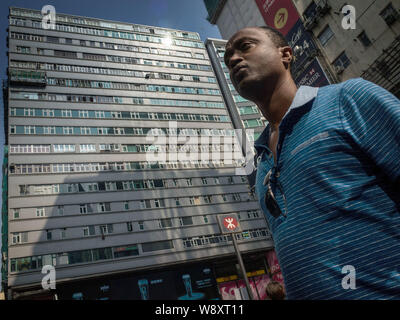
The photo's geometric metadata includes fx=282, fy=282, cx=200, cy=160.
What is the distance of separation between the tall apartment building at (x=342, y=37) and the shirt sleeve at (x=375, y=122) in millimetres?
19030

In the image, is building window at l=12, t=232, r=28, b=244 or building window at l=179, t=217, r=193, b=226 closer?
building window at l=12, t=232, r=28, b=244

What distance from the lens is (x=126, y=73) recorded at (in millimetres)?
42312

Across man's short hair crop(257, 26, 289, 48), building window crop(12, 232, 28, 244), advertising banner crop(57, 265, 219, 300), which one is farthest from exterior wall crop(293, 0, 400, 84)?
building window crop(12, 232, 28, 244)

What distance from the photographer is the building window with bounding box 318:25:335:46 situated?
73.9 feet

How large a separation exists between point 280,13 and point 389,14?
8.79m

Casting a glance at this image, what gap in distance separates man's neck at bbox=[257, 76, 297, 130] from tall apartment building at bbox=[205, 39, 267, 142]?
1702 inches

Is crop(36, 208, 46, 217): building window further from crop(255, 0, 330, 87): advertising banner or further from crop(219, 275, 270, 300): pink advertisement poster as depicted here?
crop(255, 0, 330, 87): advertising banner

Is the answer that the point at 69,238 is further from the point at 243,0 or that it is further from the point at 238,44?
the point at 243,0

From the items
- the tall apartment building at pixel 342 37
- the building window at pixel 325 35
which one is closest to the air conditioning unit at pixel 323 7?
the tall apartment building at pixel 342 37

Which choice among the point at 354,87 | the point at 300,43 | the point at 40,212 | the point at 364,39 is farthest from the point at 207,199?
the point at 354,87

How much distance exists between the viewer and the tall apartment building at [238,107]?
151 feet

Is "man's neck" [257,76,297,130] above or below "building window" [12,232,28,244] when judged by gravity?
below

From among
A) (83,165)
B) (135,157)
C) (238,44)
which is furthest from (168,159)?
(238,44)
